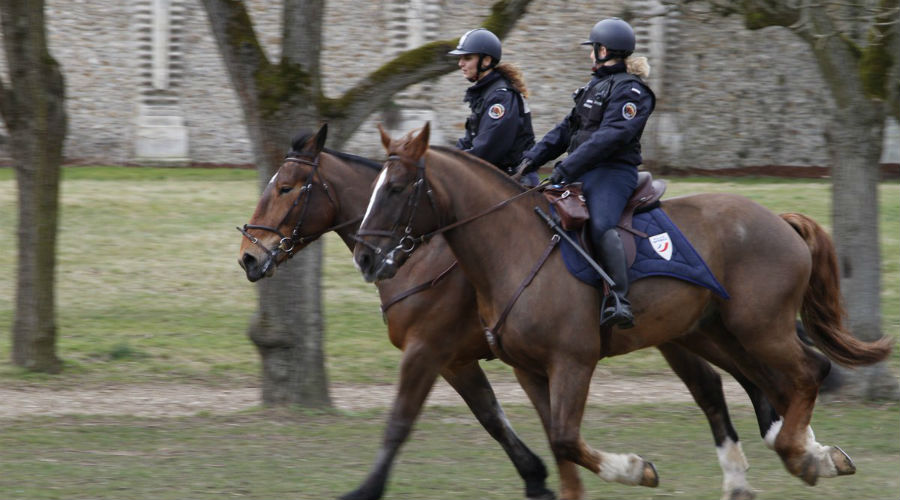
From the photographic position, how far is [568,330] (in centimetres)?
648

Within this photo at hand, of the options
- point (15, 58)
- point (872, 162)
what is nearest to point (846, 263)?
point (872, 162)

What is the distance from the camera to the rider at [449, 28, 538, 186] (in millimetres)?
7727

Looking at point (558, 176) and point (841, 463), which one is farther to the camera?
point (841, 463)

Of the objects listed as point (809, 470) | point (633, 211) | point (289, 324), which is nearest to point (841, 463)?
point (809, 470)

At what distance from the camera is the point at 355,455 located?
8.55 m

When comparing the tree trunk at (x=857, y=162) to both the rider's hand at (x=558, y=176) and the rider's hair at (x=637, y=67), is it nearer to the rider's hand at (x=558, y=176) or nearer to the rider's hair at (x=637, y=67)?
the rider's hair at (x=637, y=67)

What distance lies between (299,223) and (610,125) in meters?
2.03

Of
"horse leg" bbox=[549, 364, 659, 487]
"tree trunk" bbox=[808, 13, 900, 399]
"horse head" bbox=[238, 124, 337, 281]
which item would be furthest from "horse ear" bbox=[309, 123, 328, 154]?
"tree trunk" bbox=[808, 13, 900, 399]

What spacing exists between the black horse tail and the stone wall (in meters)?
20.8

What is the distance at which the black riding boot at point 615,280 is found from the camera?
21.5 feet

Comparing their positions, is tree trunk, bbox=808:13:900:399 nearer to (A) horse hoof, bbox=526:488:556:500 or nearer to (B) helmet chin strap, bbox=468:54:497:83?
(B) helmet chin strap, bbox=468:54:497:83

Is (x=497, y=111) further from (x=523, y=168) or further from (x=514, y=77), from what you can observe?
(x=523, y=168)

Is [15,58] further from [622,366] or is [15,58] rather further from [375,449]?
[622,366]

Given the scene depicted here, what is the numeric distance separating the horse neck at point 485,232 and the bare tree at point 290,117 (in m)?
3.41
